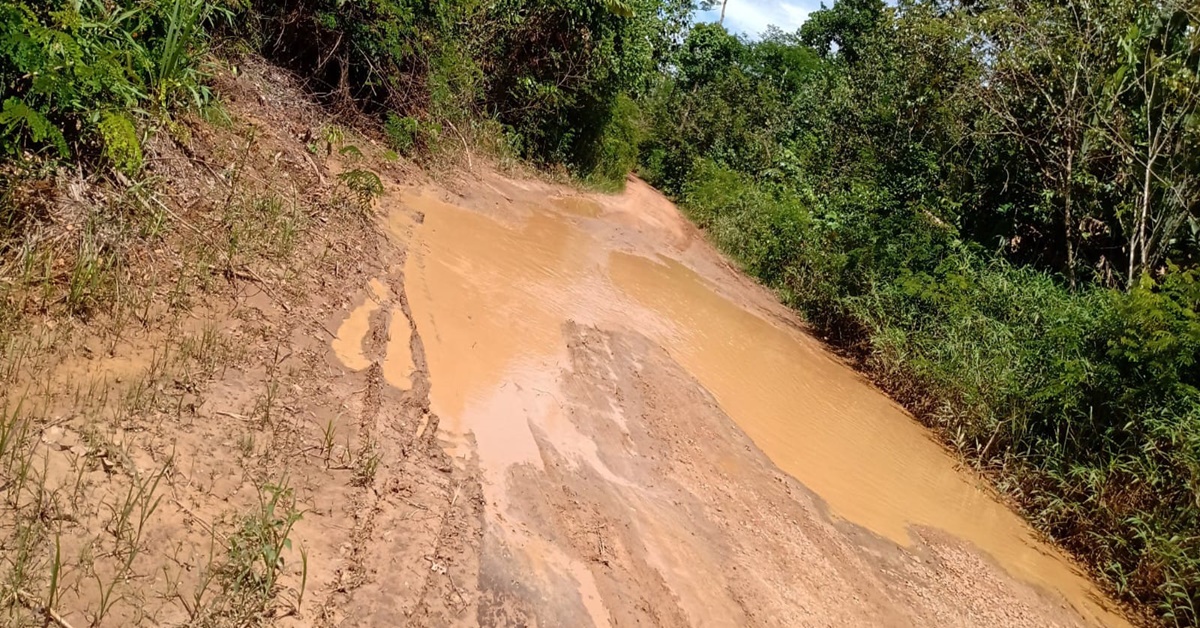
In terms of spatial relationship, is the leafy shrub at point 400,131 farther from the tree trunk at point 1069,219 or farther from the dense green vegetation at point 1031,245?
the tree trunk at point 1069,219

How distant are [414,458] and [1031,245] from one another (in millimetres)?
11642

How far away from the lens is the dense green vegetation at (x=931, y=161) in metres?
4.97

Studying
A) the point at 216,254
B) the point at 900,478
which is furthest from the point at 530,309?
the point at 900,478

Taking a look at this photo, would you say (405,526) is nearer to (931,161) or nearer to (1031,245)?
(1031,245)

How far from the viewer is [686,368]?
21.9ft

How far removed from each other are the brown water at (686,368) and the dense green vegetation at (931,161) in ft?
2.22

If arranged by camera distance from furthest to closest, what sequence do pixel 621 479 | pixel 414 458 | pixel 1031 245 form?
1. pixel 1031 245
2. pixel 621 479
3. pixel 414 458

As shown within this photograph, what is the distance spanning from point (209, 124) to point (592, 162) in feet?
32.8

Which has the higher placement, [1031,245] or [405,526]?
[1031,245]

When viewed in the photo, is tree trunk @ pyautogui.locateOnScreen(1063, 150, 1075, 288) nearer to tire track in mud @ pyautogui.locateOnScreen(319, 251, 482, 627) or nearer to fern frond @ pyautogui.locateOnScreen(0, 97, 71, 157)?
tire track in mud @ pyautogui.locateOnScreen(319, 251, 482, 627)

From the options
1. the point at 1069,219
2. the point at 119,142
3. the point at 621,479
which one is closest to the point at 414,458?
the point at 621,479

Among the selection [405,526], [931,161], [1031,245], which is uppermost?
[931,161]

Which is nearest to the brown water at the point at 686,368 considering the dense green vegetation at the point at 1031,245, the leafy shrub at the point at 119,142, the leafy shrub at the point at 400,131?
the dense green vegetation at the point at 1031,245

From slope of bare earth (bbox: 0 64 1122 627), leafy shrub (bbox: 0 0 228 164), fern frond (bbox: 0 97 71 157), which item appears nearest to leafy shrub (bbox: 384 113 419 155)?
slope of bare earth (bbox: 0 64 1122 627)
